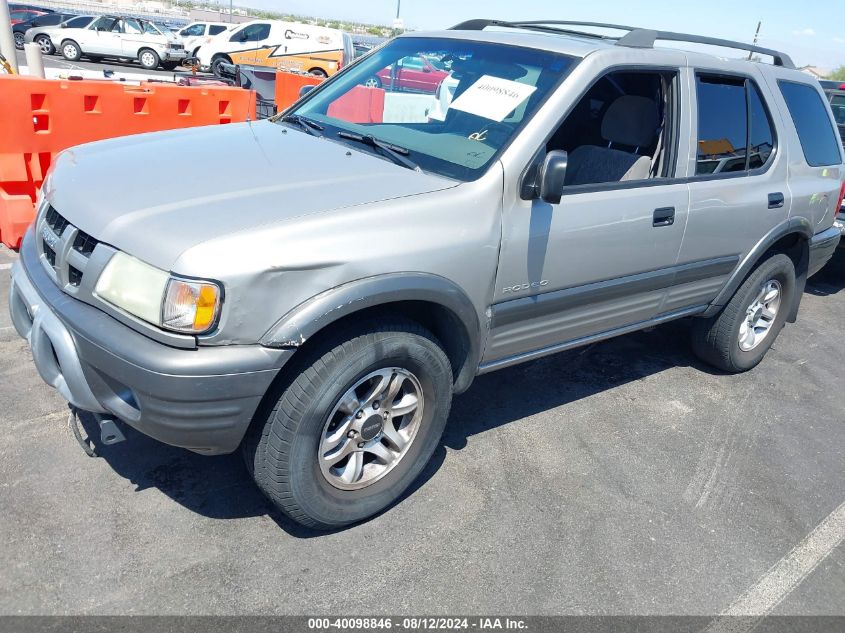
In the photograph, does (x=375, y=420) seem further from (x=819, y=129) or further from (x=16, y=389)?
(x=819, y=129)

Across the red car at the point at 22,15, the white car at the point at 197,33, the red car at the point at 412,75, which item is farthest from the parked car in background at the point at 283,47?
the red car at the point at 412,75

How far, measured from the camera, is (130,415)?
2.44 meters

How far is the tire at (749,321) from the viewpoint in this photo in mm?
4578

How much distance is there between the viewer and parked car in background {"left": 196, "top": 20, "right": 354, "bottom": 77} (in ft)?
66.7

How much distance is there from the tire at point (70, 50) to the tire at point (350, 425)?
24755mm

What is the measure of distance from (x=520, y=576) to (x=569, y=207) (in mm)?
1590

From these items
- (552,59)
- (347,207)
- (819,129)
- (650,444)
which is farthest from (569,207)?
(819,129)

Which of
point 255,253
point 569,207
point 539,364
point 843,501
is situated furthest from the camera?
point 539,364

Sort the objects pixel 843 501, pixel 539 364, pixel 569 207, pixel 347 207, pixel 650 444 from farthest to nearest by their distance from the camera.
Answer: pixel 539 364
pixel 650 444
pixel 843 501
pixel 569 207
pixel 347 207

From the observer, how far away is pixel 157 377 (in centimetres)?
229

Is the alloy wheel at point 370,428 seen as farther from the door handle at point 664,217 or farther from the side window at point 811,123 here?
the side window at point 811,123

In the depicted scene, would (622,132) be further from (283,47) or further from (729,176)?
(283,47)

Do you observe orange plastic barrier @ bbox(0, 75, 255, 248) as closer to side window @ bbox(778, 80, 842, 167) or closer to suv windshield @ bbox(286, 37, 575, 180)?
suv windshield @ bbox(286, 37, 575, 180)

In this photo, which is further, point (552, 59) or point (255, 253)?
point (552, 59)
